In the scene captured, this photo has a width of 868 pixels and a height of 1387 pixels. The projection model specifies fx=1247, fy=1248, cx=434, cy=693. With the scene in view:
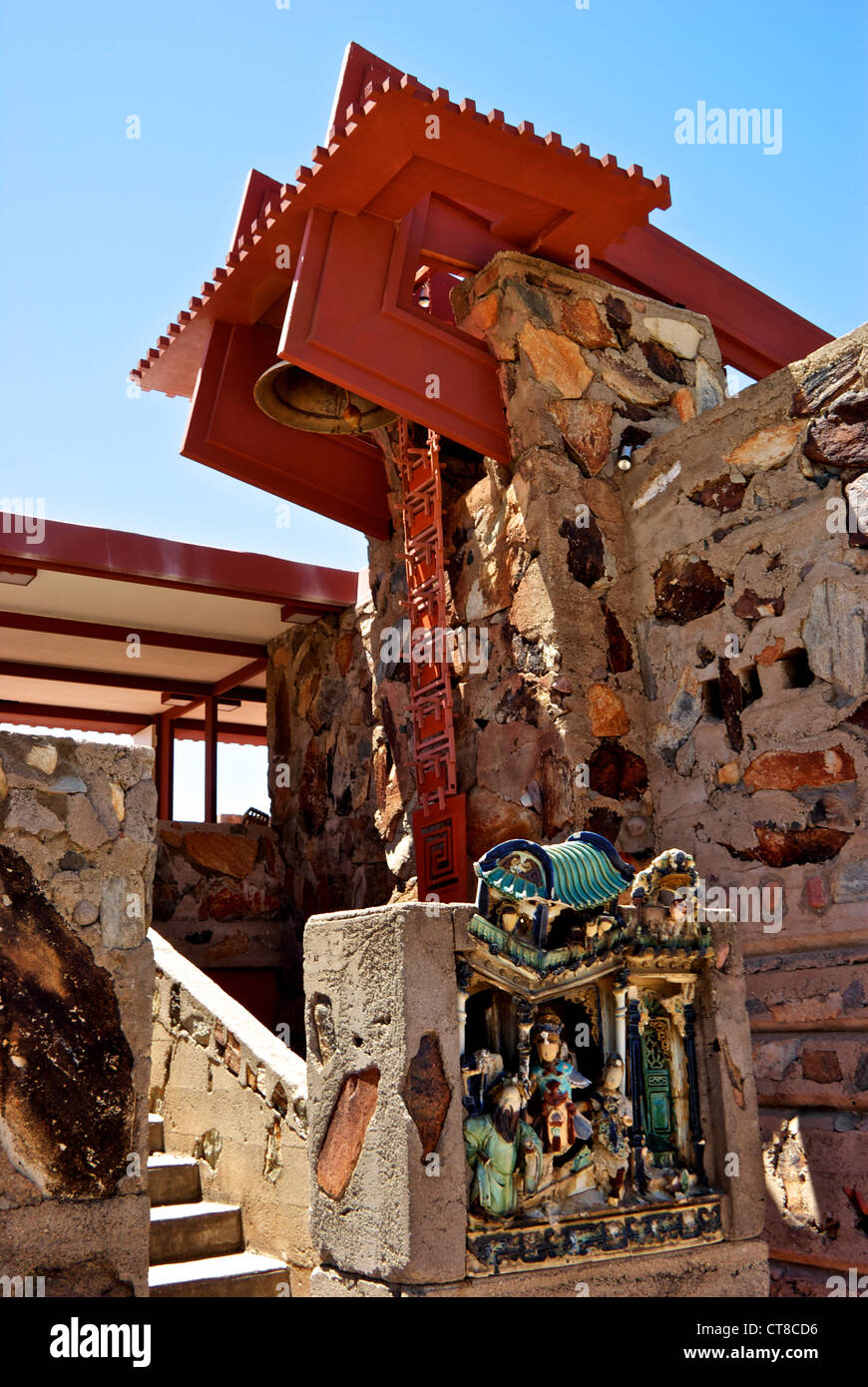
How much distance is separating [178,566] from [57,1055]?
17.8 ft

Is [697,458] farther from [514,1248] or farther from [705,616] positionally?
[514,1248]

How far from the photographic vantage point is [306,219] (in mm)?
5910

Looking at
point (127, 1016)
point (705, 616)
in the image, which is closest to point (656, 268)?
point (705, 616)

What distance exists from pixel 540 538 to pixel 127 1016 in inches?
130

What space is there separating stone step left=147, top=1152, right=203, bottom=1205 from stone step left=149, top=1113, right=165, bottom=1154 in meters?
0.29

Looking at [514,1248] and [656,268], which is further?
[656,268]

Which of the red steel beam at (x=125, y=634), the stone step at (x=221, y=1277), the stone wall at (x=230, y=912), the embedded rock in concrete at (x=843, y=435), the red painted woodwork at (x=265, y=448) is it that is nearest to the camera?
the stone step at (x=221, y=1277)

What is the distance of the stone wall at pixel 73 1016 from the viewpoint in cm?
319

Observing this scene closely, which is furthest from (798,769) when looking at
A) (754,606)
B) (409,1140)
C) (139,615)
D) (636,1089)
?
(139,615)

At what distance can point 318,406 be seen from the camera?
6.45 metres

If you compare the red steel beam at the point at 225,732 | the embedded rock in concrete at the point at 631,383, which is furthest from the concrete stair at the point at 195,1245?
the red steel beam at the point at 225,732

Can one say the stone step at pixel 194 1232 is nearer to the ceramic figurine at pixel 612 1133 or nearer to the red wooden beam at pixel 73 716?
the ceramic figurine at pixel 612 1133

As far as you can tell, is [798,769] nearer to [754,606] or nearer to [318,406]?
[754,606]

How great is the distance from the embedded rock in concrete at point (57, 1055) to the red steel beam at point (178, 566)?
4.89 meters
